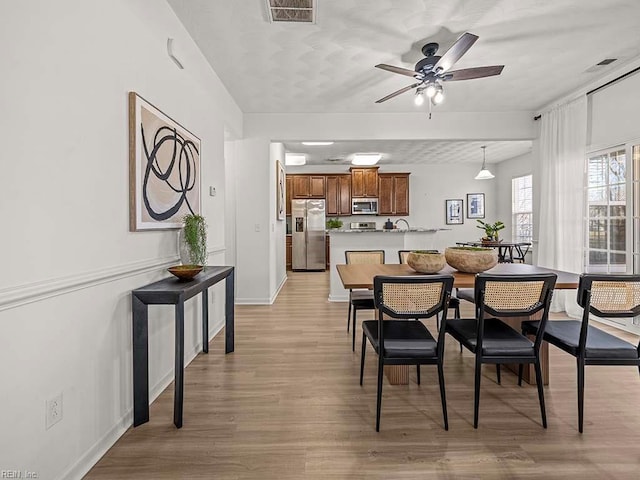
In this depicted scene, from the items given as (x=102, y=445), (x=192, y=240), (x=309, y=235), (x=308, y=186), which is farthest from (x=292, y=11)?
(x=308, y=186)

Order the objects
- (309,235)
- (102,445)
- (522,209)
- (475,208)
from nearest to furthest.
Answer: (102,445)
(522,209)
(309,235)
(475,208)

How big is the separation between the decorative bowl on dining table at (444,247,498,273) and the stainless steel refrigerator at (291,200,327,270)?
225 inches

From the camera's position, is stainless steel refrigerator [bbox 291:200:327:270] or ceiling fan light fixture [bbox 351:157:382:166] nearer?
ceiling fan light fixture [bbox 351:157:382:166]

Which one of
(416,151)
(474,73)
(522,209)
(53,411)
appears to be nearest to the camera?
(53,411)

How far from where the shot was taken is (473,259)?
250cm

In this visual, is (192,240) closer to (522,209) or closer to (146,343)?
(146,343)

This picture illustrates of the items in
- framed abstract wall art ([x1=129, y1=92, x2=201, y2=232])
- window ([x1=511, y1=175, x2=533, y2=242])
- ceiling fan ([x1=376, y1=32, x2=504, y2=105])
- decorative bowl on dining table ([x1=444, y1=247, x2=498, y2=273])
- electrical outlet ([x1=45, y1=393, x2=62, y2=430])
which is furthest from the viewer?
window ([x1=511, y1=175, x2=533, y2=242])

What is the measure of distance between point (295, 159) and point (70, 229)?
21.2 ft

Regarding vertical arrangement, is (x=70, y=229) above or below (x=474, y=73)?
below

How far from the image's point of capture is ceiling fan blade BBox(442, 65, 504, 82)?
9.14 ft

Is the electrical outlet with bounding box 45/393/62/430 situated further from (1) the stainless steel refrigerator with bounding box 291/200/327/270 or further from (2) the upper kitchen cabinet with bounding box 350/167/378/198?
(2) the upper kitchen cabinet with bounding box 350/167/378/198

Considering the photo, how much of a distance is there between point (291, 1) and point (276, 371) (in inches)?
104

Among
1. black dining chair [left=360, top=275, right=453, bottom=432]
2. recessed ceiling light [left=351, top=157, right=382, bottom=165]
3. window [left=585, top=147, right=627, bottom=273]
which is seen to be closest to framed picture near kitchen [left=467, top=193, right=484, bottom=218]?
recessed ceiling light [left=351, top=157, right=382, bottom=165]

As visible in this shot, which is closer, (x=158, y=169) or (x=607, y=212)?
(x=158, y=169)
